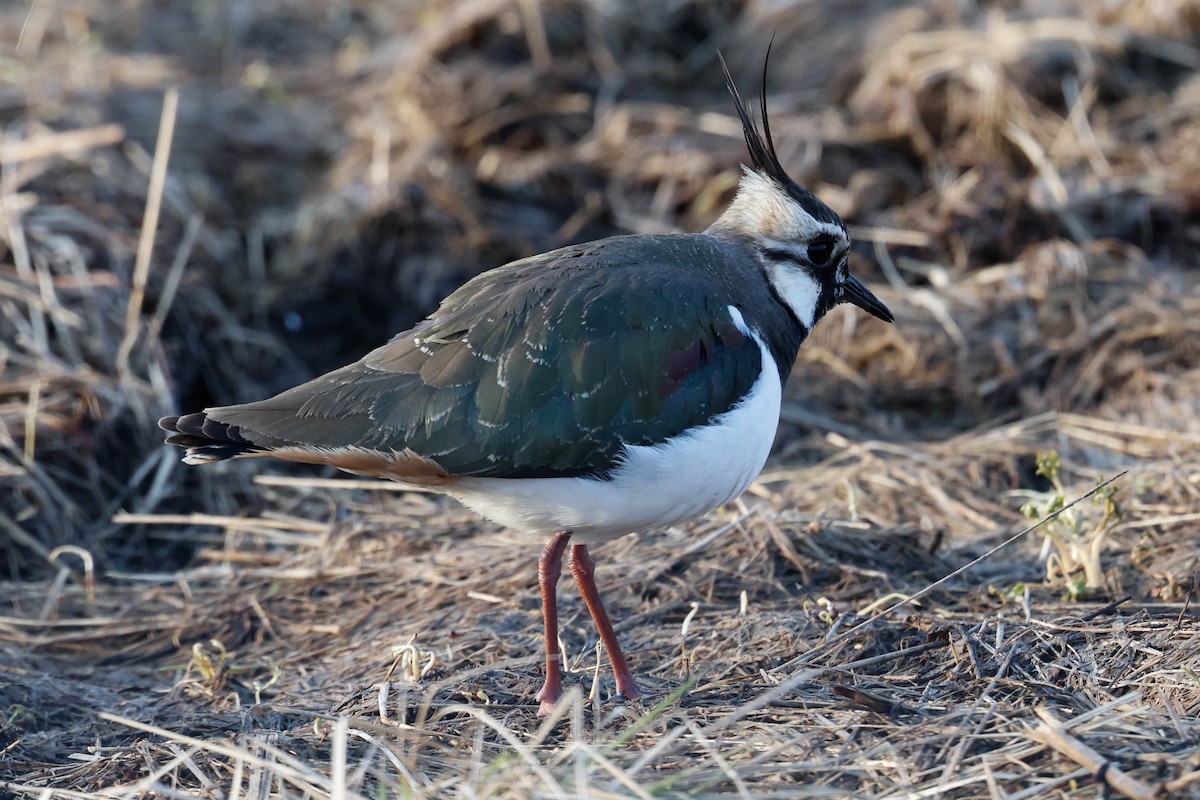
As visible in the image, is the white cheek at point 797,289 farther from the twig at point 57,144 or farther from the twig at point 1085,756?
the twig at point 57,144

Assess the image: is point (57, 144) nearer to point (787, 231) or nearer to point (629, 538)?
point (629, 538)

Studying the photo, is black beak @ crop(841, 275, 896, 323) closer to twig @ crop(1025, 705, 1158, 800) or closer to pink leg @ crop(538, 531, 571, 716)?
pink leg @ crop(538, 531, 571, 716)

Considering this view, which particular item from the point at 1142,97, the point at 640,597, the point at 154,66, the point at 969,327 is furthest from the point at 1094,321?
the point at 154,66

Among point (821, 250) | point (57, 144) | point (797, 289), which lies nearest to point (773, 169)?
point (821, 250)

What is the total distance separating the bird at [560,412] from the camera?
469 cm

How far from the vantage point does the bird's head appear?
5395 mm

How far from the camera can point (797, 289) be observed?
5.49 m

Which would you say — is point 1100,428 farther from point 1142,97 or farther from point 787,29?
point 787,29

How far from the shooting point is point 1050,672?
15.0 feet

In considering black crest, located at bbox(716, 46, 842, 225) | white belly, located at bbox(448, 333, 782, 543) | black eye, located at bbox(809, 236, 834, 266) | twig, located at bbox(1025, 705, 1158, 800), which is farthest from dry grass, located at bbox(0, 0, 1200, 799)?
black crest, located at bbox(716, 46, 842, 225)

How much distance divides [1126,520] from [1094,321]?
2150mm

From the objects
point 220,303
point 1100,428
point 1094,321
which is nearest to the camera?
point 1100,428

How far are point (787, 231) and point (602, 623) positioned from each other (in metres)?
1.74

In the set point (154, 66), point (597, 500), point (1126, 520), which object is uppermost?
point (154, 66)
